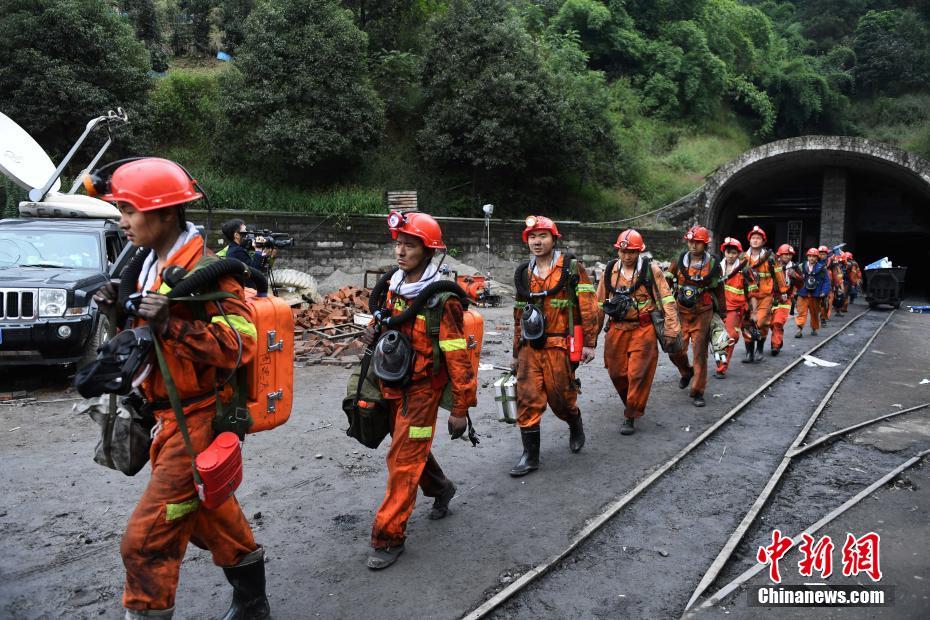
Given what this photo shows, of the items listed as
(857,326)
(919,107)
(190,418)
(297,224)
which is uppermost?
(919,107)

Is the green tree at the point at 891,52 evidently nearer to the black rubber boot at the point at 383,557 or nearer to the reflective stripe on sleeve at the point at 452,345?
the reflective stripe on sleeve at the point at 452,345

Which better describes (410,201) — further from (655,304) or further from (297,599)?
(297,599)

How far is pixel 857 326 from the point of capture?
62.2 ft

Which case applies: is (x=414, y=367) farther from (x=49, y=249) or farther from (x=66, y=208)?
(x=66, y=208)

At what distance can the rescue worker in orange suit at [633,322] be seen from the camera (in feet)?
23.6

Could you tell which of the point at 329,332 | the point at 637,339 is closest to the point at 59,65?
the point at 329,332

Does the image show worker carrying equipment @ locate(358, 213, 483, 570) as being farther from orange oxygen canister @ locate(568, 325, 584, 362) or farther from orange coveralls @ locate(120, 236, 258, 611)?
orange oxygen canister @ locate(568, 325, 584, 362)

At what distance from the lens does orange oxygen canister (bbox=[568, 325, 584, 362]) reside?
5.93m

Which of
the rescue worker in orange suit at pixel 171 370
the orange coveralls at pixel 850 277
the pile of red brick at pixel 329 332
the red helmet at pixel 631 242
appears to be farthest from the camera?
the orange coveralls at pixel 850 277

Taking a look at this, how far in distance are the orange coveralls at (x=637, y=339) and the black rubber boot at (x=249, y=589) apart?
4725 mm

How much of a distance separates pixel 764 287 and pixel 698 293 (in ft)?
14.0

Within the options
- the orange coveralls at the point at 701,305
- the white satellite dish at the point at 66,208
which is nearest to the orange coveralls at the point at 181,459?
the orange coveralls at the point at 701,305

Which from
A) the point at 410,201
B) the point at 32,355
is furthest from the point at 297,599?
the point at 410,201

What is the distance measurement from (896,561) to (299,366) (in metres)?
8.41
